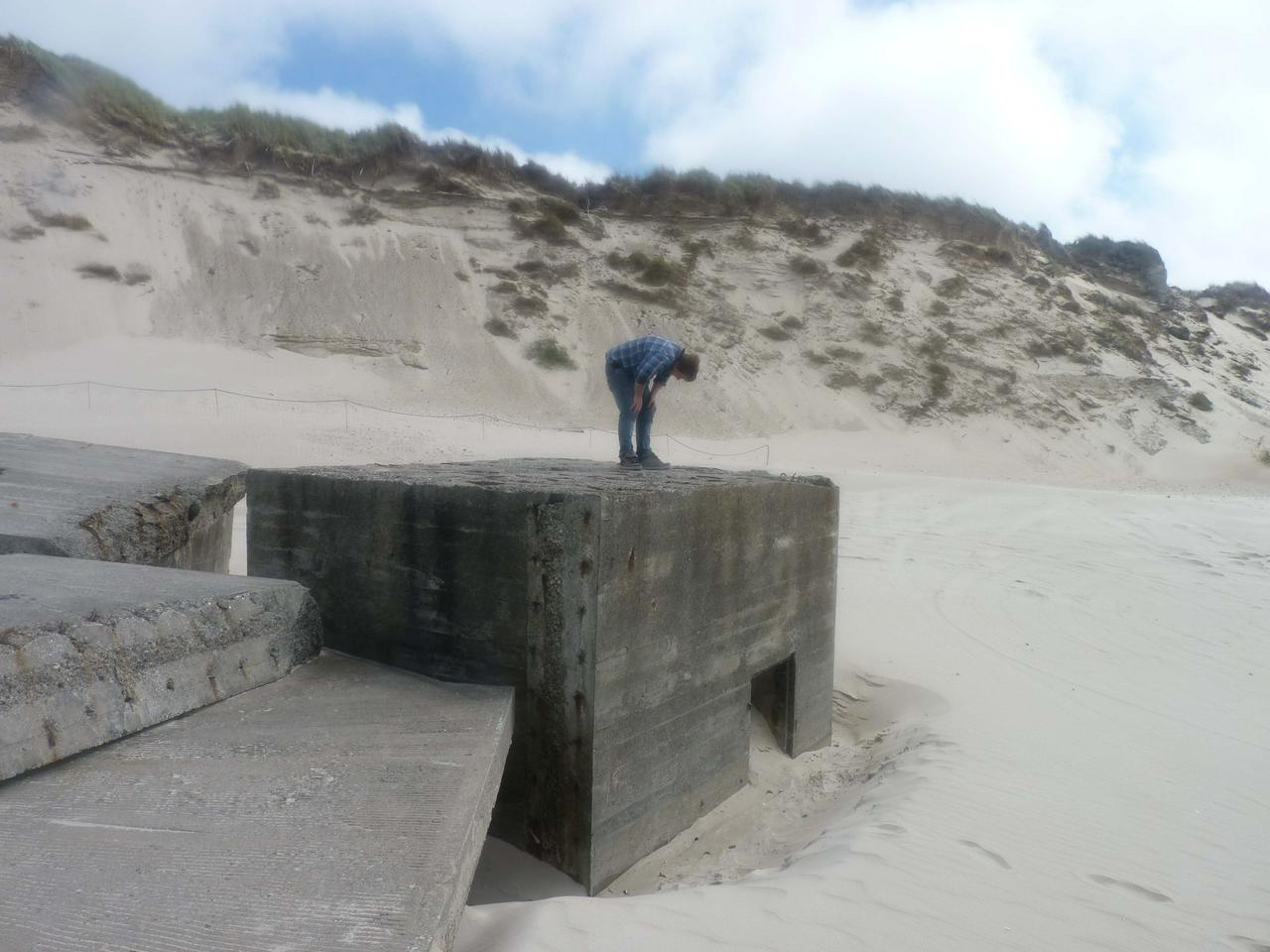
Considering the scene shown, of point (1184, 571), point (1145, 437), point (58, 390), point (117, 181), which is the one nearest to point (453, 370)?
point (58, 390)

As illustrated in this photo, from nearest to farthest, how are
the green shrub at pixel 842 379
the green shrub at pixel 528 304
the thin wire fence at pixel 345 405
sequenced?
the thin wire fence at pixel 345 405
the green shrub at pixel 528 304
the green shrub at pixel 842 379

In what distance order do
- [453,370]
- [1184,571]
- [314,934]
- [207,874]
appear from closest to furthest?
[314,934] → [207,874] → [1184,571] → [453,370]

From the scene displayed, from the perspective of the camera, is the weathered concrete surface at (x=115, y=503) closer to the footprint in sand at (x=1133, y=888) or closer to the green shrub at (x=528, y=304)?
the footprint in sand at (x=1133, y=888)

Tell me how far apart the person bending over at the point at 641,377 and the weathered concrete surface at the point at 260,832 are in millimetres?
2971

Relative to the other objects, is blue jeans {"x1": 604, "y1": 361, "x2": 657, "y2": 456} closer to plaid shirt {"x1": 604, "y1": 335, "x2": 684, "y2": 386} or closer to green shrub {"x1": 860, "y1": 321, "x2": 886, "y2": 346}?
plaid shirt {"x1": 604, "y1": 335, "x2": 684, "y2": 386}

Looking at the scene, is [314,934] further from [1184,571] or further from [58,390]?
[58,390]

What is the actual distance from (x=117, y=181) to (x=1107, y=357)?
29.2 m

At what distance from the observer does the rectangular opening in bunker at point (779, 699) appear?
502 cm

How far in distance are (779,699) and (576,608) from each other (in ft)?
6.81

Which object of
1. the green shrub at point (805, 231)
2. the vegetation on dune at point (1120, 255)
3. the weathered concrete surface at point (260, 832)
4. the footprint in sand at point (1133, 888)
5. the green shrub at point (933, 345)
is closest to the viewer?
the weathered concrete surface at point (260, 832)

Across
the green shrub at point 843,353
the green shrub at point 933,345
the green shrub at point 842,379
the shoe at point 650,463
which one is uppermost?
the green shrub at point 933,345

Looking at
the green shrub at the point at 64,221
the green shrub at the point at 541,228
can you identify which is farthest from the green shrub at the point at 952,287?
the green shrub at the point at 64,221

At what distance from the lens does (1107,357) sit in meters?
27.6

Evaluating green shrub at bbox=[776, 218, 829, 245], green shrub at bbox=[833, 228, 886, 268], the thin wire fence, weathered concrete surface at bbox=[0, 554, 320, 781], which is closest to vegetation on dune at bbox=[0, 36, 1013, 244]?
green shrub at bbox=[776, 218, 829, 245]
